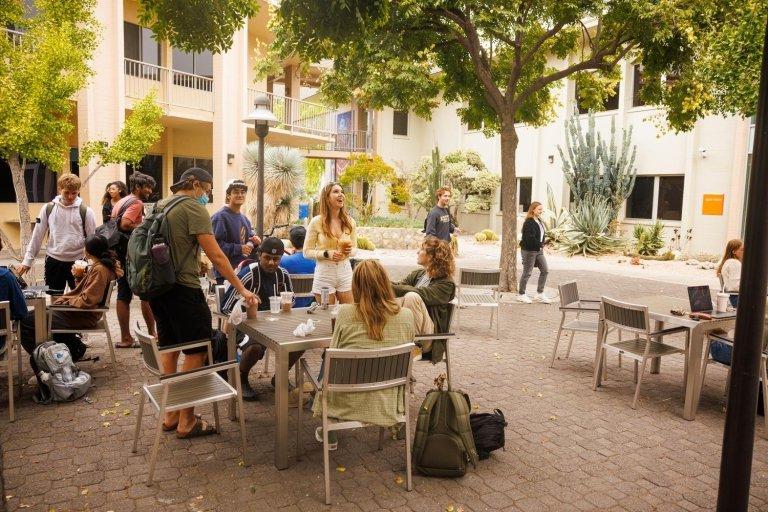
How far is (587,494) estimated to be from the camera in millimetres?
3561

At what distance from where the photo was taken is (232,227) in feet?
20.3

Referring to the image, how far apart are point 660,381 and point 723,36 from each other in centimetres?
519

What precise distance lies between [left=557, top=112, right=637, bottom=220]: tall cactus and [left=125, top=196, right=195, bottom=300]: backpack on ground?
18330 millimetres

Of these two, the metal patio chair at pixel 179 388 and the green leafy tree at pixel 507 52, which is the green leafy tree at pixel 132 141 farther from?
the metal patio chair at pixel 179 388

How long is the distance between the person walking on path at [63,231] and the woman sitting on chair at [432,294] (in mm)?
3782

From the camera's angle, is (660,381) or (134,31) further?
(134,31)

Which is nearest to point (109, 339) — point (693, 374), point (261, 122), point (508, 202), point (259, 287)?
point (259, 287)

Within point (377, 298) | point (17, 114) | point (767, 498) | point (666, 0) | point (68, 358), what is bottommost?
point (767, 498)

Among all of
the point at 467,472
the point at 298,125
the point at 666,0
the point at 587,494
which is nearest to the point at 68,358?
the point at 467,472

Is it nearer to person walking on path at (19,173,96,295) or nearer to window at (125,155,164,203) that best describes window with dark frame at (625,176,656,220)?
window at (125,155,164,203)

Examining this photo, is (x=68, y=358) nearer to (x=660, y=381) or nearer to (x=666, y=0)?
(x=660, y=381)

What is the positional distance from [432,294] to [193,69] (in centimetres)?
1635

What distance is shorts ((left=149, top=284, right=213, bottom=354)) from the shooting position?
4.06 m

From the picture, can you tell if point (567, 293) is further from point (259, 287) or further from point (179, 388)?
point (179, 388)
